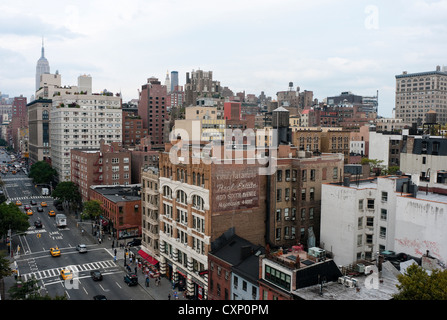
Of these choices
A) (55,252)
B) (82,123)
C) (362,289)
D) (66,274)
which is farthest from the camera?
(82,123)

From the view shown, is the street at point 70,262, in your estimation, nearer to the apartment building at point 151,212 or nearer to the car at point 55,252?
the car at point 55,252

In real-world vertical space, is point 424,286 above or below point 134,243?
above

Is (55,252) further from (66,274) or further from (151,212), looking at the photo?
(151,212)

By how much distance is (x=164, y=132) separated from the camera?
18388cm

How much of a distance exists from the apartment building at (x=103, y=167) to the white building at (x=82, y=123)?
25981mm

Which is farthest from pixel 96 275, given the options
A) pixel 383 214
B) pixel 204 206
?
pixel 383 214

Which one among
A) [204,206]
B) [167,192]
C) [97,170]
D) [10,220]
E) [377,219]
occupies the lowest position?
[10,220]

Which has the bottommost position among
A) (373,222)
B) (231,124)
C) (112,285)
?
(112,285)

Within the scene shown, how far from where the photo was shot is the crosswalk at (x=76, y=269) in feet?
193

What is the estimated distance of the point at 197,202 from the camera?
2053 inches

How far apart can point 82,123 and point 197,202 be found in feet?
323

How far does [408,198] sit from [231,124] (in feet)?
390
